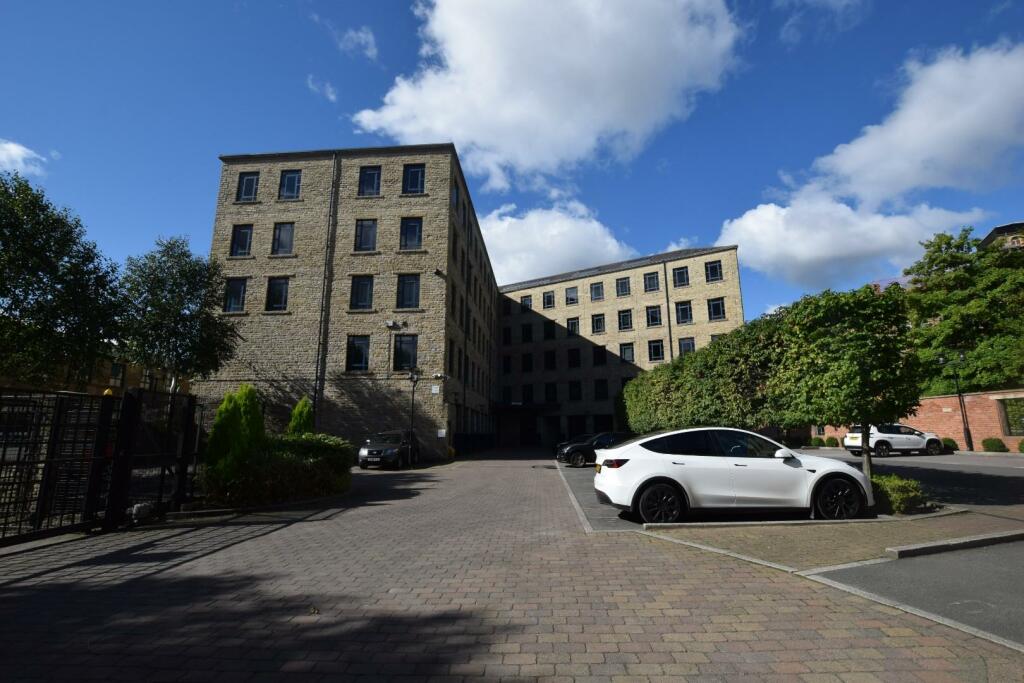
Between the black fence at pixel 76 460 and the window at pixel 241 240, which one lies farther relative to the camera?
the window at pixel 241 240

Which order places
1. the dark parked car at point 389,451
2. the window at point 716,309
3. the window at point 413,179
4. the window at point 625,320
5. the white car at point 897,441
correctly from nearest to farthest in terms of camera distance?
the dark parked car at point 389,451, the white car at point 897,441, the window at point 413,179, the window at point 716,309, the window at point 625,320

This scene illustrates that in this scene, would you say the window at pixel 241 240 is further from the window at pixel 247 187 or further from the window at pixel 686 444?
the window at pixel 686 444

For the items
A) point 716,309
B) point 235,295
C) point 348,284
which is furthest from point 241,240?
point 716,309

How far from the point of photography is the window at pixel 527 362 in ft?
167

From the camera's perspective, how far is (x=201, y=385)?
26.8 metres

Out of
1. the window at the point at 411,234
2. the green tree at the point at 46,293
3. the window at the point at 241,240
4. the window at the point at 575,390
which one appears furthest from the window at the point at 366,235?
the window at the point at 575,390

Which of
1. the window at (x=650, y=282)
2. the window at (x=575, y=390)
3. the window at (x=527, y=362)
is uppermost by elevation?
the window at (x=650, y=282)

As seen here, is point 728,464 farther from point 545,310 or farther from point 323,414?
point 545,310

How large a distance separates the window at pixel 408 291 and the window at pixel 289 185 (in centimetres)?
881

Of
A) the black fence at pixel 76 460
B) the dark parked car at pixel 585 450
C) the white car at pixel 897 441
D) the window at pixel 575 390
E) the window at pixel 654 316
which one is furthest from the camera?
the window at pixel 575 390

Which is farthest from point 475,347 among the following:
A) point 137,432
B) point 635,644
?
point 635,644

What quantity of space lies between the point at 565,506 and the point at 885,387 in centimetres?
700

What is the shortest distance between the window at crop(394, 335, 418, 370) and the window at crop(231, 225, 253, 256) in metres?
10.7

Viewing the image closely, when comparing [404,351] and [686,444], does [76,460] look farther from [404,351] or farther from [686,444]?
[404,351]
